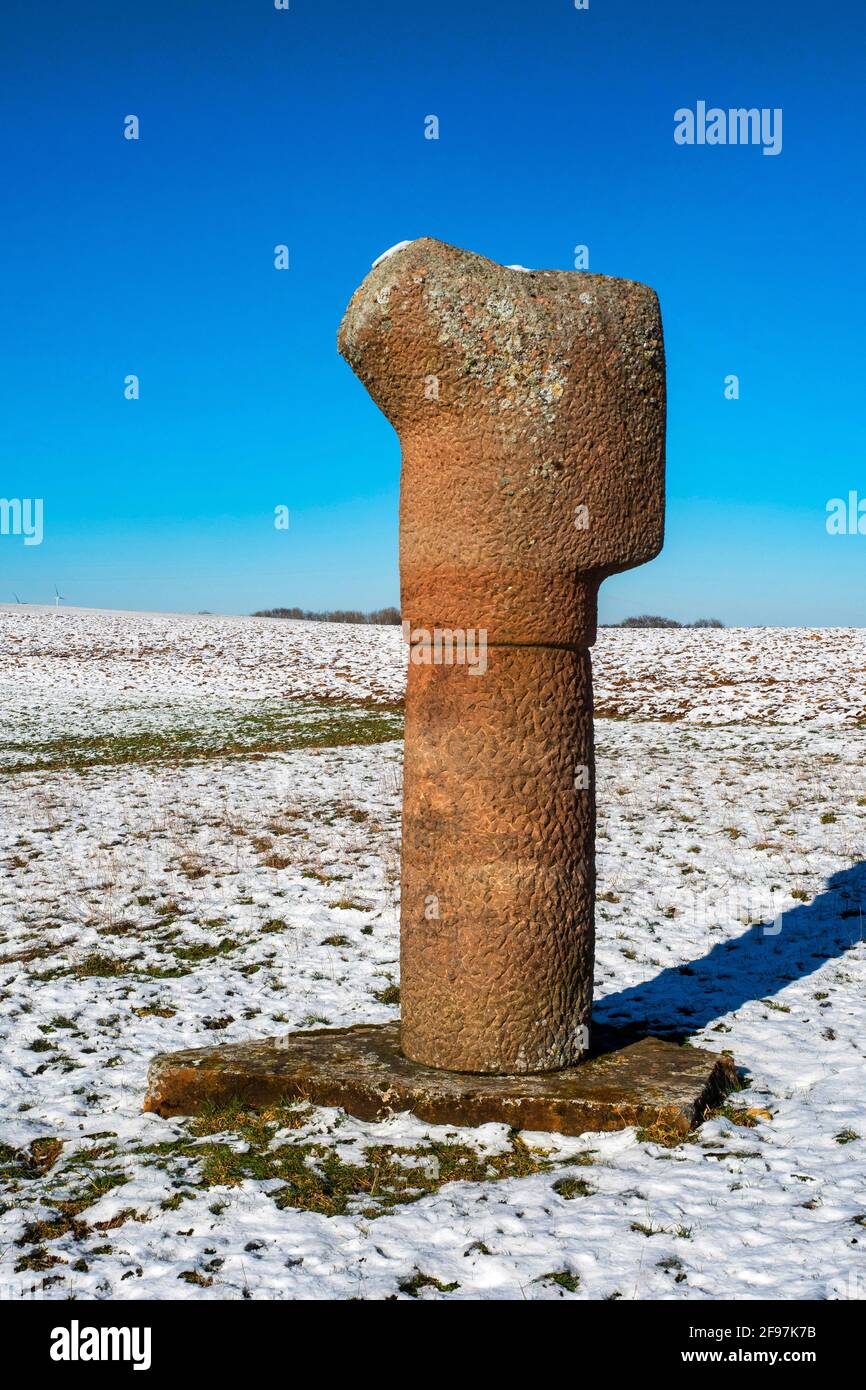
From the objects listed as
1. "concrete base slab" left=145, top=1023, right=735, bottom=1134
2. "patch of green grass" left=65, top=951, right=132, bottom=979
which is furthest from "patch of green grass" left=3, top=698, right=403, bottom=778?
"concrete base slab" left=145, top=1023, right=735, bottom=1134

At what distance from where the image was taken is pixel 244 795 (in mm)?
14289

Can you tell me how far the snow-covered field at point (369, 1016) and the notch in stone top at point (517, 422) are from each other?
268cm

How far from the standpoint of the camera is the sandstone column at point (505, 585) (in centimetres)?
504

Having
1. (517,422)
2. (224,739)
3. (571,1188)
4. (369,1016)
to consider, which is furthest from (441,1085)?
(224,739)

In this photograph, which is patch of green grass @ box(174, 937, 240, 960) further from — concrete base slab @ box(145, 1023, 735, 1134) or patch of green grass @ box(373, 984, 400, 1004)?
concrete base slab @ box(145, 1023, 735, 1134)

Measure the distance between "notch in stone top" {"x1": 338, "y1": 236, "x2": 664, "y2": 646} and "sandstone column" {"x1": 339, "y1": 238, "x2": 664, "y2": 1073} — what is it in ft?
0.03

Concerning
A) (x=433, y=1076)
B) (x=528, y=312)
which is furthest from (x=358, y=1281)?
(x=528, y=312)

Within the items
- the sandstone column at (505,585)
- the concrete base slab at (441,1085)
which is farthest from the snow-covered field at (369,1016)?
the sandstone column at (505,585)

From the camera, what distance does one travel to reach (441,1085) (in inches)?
210

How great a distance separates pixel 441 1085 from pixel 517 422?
340 centimetres

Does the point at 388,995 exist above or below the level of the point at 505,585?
below

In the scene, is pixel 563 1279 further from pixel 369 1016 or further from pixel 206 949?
pixel 206 949

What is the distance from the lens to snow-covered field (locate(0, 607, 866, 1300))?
408 cm
